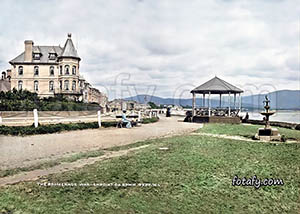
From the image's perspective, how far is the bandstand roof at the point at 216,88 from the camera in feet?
78.2

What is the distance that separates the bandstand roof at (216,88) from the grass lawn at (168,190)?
16802 millimetres

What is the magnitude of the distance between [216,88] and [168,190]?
65.9 ft

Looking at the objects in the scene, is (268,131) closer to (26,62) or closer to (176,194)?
(176,194)

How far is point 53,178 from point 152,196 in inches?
93.4

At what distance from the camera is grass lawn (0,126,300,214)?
420 cm

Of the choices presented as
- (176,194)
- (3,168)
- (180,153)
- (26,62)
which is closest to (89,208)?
(176,194)

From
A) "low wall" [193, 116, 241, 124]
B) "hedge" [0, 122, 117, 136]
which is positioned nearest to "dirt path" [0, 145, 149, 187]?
"hedge" [0, 122, 117, 136]

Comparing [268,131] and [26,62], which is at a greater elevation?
[26,62]

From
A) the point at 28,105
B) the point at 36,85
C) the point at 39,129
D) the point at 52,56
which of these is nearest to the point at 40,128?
the point at 39,129

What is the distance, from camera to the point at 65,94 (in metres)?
40.8

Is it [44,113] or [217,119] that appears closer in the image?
[217,119]

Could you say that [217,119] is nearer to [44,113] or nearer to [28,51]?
[44,113]

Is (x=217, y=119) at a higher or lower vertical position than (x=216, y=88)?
lower

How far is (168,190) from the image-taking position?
4.93m
